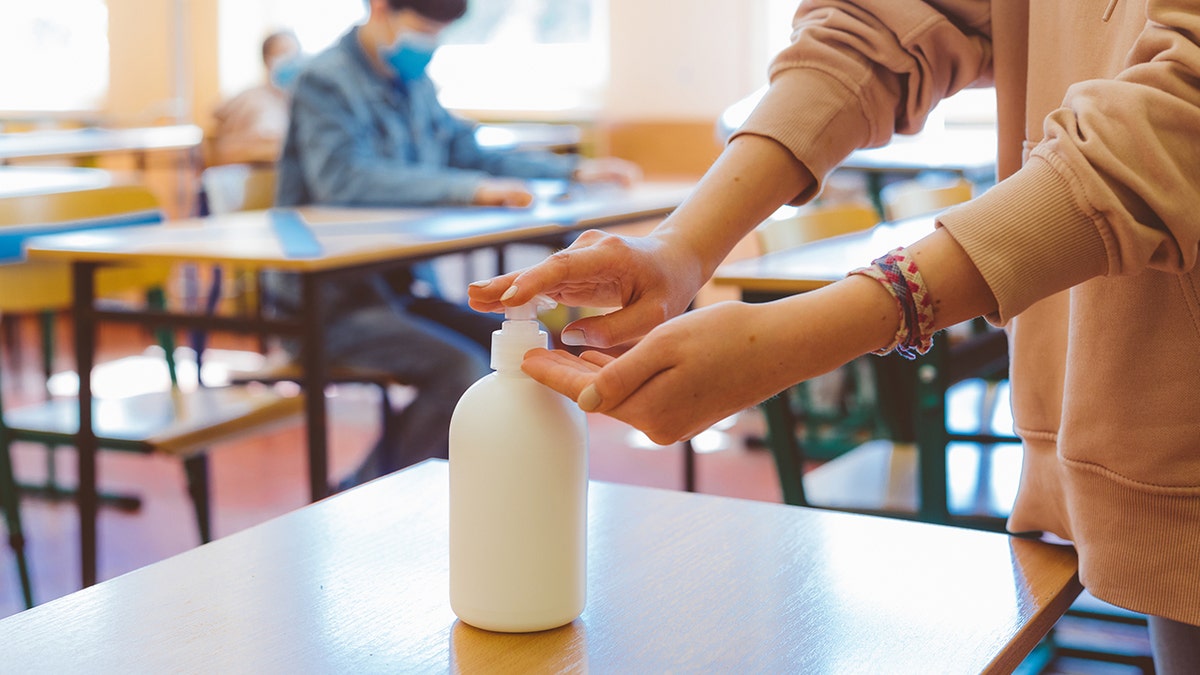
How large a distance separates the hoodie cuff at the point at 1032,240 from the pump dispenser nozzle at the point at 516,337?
24cm

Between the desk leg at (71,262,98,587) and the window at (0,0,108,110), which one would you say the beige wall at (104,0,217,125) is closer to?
the window at (0,0,108,110)

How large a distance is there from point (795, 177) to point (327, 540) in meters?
0.43

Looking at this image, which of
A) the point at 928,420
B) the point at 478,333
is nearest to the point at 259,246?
the point at 478,333

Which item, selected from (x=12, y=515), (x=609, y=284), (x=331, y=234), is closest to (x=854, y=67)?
(x=609, y=284)

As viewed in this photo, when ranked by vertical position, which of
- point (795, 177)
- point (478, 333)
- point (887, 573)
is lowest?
point (478, 333)

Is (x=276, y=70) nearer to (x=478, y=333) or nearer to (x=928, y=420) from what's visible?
(x=478, y=333)

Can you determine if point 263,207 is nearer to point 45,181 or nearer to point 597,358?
point 45,181

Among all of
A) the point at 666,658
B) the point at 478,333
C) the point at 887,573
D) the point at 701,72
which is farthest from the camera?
the point at 701,72

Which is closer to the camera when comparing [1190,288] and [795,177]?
[1190,288]

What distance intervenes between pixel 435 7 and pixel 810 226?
1.11 m

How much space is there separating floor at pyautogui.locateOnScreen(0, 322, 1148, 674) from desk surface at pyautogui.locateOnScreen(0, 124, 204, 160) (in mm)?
957

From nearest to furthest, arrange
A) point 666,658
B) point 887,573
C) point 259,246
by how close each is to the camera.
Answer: point 666,658 → point 887,573 → point 259,246

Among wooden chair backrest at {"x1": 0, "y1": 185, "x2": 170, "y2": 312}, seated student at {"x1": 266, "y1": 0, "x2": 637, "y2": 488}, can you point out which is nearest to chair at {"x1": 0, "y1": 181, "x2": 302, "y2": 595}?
wooden chair backrest at {"x1": 0, "y1": 185, "x2": 170, "y2": 312}

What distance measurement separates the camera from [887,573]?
34.0 inches
